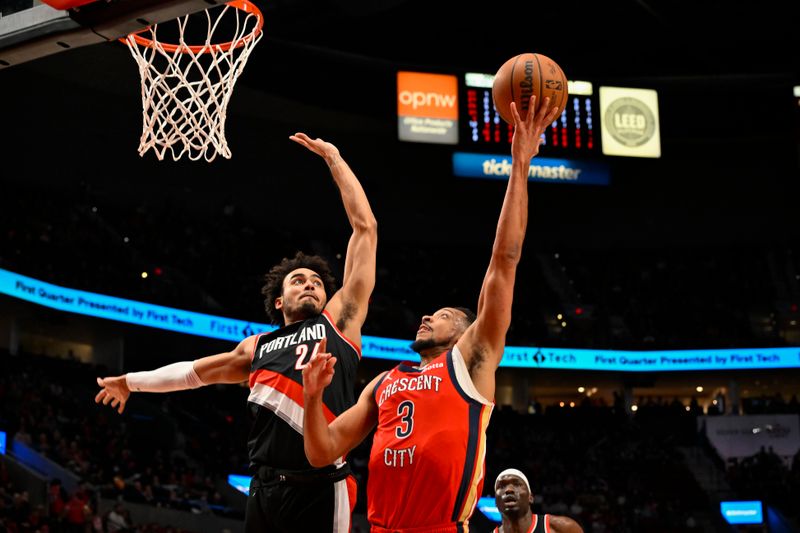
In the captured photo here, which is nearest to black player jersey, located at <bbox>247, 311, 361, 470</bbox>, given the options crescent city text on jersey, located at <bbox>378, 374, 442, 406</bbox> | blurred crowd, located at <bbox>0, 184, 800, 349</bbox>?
crescent city text on jersey, located at <bbox>378, 374, 442, 406</bbox>

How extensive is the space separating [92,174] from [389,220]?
832 centimetres

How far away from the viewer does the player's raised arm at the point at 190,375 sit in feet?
15.2

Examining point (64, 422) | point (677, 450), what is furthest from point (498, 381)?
point (64, 422)

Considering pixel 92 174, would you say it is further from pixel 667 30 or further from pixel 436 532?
pixel 436 532

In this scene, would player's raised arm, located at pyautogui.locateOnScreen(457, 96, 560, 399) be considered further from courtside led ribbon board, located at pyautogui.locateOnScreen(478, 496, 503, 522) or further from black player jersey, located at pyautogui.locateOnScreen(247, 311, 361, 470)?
courtside led ribbon board, located at pyautogui.locateOnScreen(478, 496, 503, 522)

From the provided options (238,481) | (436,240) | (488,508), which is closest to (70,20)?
(238,481)

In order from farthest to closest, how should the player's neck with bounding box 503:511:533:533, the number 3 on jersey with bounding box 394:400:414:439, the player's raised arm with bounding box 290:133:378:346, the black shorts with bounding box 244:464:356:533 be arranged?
1. the player's neck with bounding box 503:511:533:533
2. the player's raised arm with bounding box 290:133:378:346
3. the black shorts with bounding box 244:464:356:533
4. the number 3 on jersey with bounding box 394:400:414:439

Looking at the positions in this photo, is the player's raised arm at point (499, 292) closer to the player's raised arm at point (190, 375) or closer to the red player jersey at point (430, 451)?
the red player jersey at point (430, 451)

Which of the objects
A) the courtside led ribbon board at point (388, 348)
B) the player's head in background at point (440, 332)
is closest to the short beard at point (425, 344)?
the player's head in background at point (440, 332)

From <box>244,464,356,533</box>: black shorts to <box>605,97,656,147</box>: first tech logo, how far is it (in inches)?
678

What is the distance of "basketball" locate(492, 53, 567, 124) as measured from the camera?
480 centimetres

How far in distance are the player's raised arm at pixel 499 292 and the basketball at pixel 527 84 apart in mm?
718

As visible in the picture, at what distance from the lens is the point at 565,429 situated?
2480 cm

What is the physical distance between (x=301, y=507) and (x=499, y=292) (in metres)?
1.18
